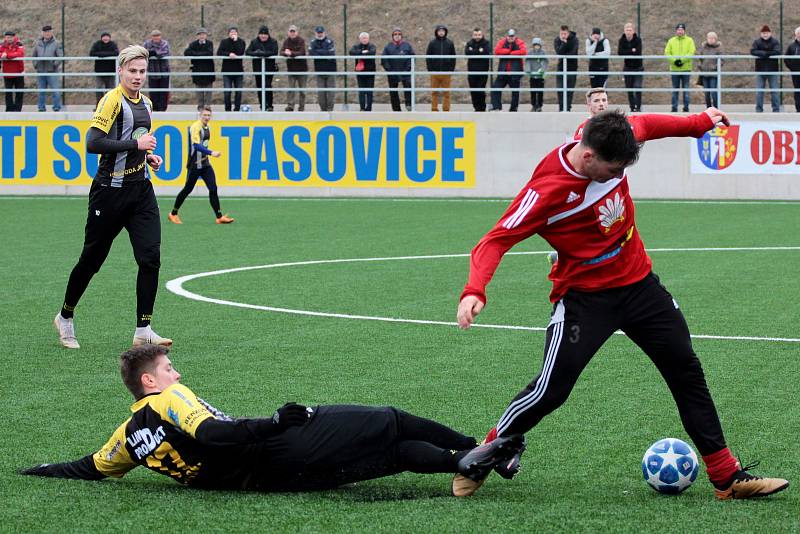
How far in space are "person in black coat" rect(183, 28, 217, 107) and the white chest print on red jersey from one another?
980 inches

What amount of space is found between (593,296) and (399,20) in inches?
1495

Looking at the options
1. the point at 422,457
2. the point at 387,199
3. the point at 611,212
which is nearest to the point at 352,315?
the point at 422,457

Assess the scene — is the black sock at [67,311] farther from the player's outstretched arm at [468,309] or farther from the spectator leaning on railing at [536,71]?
the spectator leaning on railing at [536,71]

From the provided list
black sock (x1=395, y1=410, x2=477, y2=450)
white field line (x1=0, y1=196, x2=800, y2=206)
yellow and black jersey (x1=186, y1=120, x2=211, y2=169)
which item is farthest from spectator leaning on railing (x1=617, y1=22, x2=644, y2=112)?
black sock (x1=395, y1=410, x2=477, y2=450)

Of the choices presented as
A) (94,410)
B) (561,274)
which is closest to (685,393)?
(561,274)

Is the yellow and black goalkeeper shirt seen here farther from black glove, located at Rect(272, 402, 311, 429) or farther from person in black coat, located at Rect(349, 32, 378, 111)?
person in black coat, located at Rect(349, 32, 378, 111)

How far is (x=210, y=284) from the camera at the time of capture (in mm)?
14430

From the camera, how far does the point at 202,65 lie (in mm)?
32062

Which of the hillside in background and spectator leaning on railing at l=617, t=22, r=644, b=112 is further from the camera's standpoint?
the hillside in background

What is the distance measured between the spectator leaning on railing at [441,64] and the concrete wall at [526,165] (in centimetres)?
156

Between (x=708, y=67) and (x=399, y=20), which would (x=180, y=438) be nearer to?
(x=708, y=67)

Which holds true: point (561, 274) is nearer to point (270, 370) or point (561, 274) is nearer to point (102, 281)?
point (270, 370)

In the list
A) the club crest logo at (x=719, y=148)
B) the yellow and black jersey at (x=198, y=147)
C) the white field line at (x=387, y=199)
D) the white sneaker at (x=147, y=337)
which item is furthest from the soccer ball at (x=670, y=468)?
the club crest logo at (x=719, y=148)

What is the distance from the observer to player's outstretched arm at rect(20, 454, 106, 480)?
6180 millimetres
